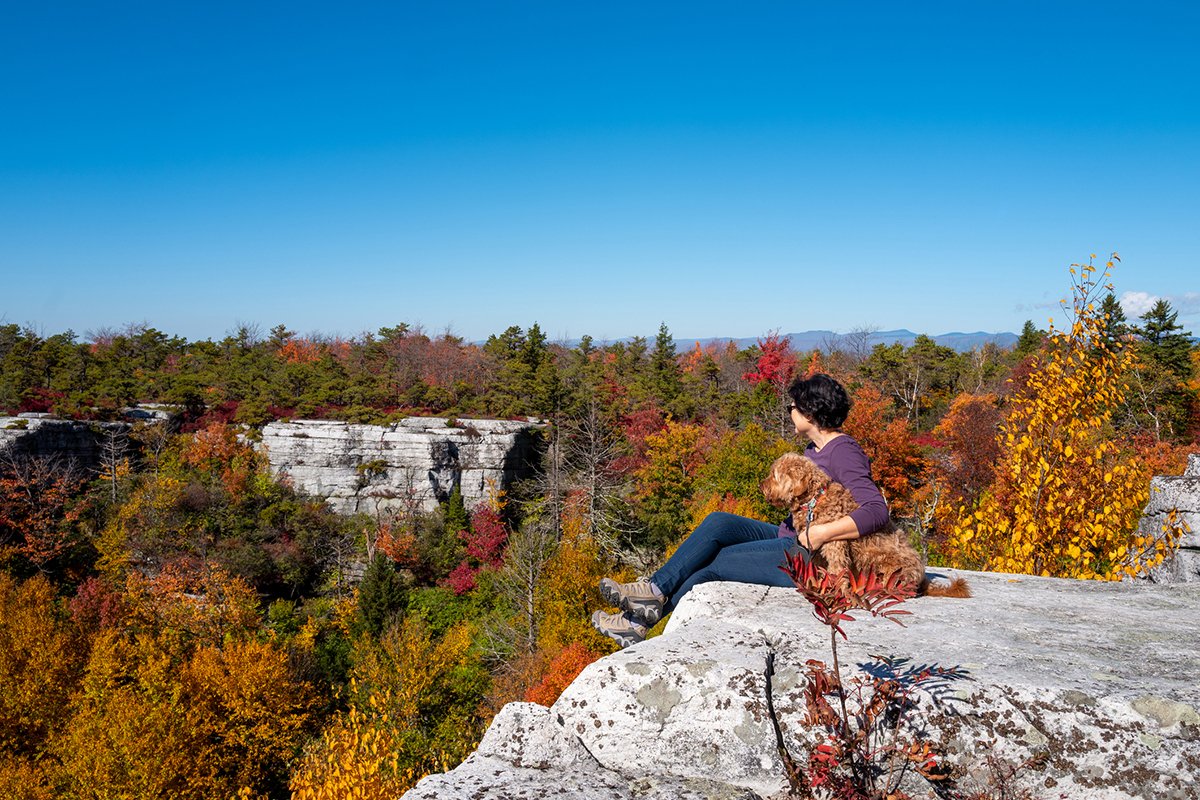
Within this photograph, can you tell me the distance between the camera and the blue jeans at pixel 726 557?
4117 millimetres

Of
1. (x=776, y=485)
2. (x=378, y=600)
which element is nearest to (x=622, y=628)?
(x=776, y=485)

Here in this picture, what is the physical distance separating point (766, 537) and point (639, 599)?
3.42ft

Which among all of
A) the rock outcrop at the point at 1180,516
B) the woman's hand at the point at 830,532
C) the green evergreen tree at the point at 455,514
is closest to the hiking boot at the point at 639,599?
the woman's hand at the point at 830,532

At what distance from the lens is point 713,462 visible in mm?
30812

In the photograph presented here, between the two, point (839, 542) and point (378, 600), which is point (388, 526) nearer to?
point (378, 600)

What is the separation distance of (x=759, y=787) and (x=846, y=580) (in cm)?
137

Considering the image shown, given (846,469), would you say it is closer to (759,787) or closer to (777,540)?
(777,540)

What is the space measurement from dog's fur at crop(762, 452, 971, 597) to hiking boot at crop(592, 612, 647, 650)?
57.8 inches

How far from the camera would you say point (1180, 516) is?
206 inches

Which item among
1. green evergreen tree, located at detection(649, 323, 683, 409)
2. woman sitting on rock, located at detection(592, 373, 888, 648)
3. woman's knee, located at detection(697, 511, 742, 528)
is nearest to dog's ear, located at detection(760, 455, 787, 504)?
woman sitting on rock, located at detection(592, 373, 888, 648)

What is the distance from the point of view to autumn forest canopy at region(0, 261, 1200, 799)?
47.8 ft

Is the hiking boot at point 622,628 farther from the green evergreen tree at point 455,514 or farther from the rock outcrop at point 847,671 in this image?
the green evergreen tree at point 455,514

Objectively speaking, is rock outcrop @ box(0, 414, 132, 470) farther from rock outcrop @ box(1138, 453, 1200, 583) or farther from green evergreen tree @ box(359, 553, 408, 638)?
rock outcrop @ box(1138, 453, 1200, 583)

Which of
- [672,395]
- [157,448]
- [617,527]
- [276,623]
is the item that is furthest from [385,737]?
[672,395]
